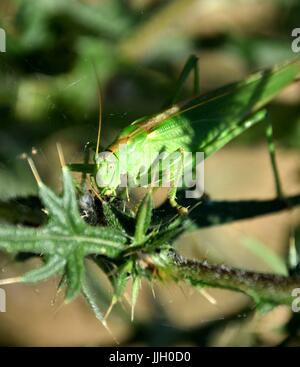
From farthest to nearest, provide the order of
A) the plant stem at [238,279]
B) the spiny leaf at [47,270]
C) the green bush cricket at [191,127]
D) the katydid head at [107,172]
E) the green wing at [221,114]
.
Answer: the green wing at [221,114] → the green bush cricket at [191,127] → the katydid head at [107,172] → the plant stem at [238,279] → the spiny leaf at [47,270]

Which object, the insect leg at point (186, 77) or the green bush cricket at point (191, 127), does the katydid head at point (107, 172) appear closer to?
the green bush cricket at point (191, 127)

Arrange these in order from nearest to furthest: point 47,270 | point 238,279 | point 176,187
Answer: point 47,270 → point 238,279 → point 176,187

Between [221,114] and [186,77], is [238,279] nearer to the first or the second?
[221,114]

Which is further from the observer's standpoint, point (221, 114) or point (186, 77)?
point (186, 77)

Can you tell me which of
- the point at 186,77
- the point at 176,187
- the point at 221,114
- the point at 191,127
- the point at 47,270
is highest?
the point at 186,77

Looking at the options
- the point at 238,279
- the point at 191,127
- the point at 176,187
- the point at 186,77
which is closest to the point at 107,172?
the point at 176,187

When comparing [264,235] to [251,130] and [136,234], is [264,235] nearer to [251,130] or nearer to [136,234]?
[251,130]

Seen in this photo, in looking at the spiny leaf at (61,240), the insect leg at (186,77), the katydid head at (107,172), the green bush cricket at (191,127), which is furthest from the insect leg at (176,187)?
the insect leg at (186,77)
